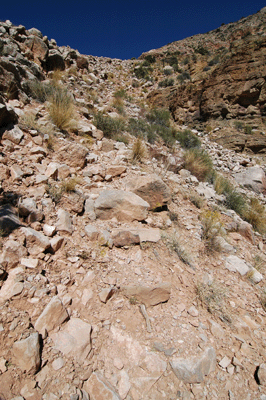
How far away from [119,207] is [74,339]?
169cm

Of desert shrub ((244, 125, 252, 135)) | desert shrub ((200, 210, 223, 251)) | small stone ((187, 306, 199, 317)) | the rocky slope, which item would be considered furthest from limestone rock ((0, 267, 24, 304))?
desert shrub ((244, 125, 252, 135))

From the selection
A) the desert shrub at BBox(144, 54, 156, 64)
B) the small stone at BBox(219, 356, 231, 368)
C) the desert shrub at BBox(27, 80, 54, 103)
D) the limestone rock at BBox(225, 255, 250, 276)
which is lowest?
the small stone at BBox(219, 356, 231, 368)

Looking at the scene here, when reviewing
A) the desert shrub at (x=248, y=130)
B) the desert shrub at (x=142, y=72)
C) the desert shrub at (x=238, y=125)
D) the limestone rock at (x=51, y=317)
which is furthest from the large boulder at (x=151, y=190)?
the desert shrub at (x=142, y=72)

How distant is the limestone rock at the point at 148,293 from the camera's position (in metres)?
1.92

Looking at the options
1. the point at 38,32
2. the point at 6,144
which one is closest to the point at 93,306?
the point at 6,144

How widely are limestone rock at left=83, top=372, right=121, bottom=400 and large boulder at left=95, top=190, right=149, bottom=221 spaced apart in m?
1.73

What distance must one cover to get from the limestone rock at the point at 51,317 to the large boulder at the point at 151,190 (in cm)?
208

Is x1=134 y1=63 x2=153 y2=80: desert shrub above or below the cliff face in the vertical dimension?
above

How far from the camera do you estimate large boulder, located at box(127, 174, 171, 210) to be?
321cm

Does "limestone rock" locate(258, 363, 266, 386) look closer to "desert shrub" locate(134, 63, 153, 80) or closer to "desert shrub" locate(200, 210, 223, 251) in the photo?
"desert shrub" locate(200, 210, 223, 251)

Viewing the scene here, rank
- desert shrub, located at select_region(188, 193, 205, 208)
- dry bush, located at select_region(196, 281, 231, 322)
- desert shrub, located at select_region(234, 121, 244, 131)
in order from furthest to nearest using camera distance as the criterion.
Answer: desert shrub, located at select_region(234, 121, 244, 131)
desert shrub, located at select_region(188, 193, 205, 208)
dry bush, located at select_region(196, 281, 231, 322)

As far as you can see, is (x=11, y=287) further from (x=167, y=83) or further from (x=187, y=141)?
(x=167, y=83)

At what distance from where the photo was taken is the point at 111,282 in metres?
1.93

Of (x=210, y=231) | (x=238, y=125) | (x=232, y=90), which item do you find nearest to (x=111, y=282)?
(x=210, y=231)
